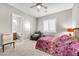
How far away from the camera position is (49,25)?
1.97m

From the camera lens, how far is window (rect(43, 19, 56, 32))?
1.94m

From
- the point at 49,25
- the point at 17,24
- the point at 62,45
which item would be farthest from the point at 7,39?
the point at 62,45

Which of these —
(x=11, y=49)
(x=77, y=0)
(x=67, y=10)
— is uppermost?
(x=67, y=10)

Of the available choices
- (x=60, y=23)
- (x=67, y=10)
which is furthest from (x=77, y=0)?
(x=60, y=23)

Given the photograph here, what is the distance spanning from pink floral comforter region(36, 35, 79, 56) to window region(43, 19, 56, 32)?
0.20 meters

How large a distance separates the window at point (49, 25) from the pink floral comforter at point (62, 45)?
20 cm

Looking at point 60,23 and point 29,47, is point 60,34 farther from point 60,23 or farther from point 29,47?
point 29,47

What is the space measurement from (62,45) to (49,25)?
523 millimetres

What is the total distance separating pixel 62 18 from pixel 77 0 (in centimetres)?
110

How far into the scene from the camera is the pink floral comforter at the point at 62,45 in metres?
1.55

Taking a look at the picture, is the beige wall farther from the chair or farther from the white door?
the chair

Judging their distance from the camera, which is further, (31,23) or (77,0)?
(31,23)

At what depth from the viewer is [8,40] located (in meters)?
1.92

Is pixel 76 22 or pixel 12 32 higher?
pixel 76 22
